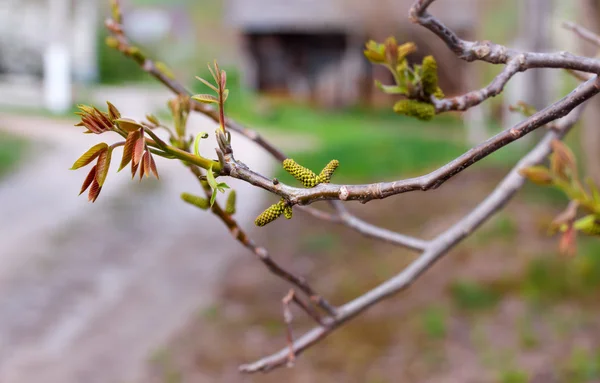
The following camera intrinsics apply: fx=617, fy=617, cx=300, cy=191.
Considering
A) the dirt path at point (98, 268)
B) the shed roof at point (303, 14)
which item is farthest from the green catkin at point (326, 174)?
the shed roof at point (303, 14)

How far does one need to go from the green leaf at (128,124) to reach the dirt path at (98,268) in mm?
3843

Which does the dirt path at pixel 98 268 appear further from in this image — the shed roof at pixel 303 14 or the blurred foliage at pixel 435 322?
the shed roof at pixel 303 14

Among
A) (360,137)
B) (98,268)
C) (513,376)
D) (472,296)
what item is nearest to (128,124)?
(513,376)

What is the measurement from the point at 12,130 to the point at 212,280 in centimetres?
654

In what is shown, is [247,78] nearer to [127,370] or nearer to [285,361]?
[127,370]

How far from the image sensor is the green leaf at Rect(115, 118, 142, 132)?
1.98 feet

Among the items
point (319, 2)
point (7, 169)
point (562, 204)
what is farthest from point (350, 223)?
point (319, 2)

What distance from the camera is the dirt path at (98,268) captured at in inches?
174

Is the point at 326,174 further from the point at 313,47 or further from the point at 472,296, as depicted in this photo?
the point at 313,47

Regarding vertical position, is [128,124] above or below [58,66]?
above

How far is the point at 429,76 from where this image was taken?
1.01 meters

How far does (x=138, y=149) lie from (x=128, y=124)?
3 centimetres

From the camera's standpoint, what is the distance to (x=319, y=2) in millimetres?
15195

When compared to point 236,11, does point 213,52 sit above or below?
below
